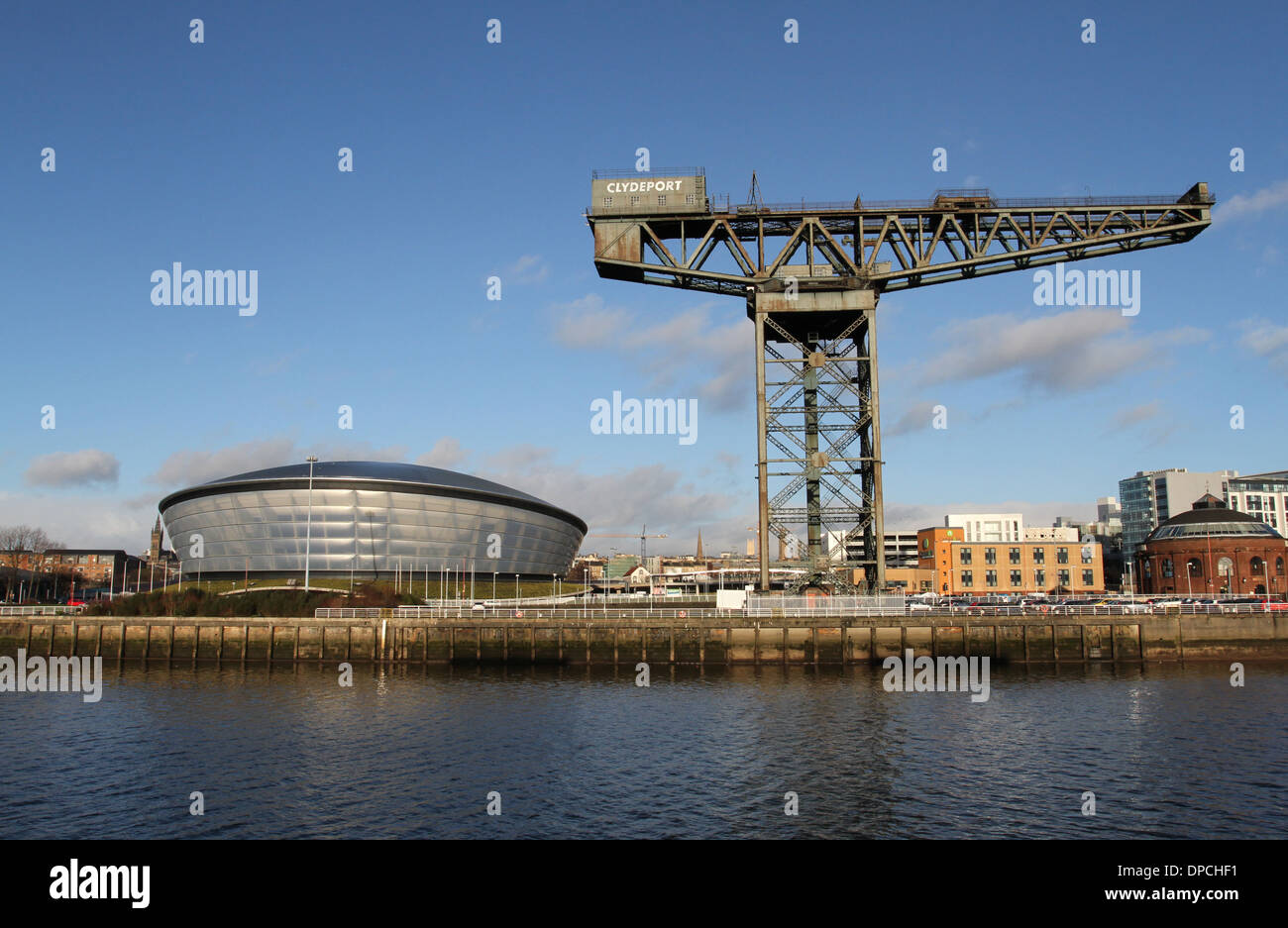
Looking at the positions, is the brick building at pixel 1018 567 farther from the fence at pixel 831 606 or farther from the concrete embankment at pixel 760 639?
the fence at pixel 831 606

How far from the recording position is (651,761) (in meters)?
31.0

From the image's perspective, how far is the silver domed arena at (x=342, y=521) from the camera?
108m

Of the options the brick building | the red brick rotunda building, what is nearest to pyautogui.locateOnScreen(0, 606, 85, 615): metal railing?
the brick building

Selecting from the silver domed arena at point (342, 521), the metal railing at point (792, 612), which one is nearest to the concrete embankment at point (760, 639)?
the metal railing at point (792, 612)

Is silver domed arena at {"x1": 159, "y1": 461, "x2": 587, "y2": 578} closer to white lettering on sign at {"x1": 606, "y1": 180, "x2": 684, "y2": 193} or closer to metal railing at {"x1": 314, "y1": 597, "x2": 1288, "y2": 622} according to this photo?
metal railing at {"x1": 314, "y1": 597, "x2": 1288, "y2": 622}

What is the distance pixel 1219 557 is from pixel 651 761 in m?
110

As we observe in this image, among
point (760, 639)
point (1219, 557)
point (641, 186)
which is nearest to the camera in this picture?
point (760, 639)

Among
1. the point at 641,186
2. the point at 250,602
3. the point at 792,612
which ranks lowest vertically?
the point at 792,612

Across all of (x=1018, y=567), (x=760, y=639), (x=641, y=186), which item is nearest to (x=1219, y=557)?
(x=1018, y=567)

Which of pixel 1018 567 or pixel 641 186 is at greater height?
pixel 641 186

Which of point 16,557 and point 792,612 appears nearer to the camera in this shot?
point 792,612

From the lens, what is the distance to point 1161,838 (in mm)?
22375

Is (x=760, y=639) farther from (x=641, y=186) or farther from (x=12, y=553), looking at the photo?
(x=12, y=553)
